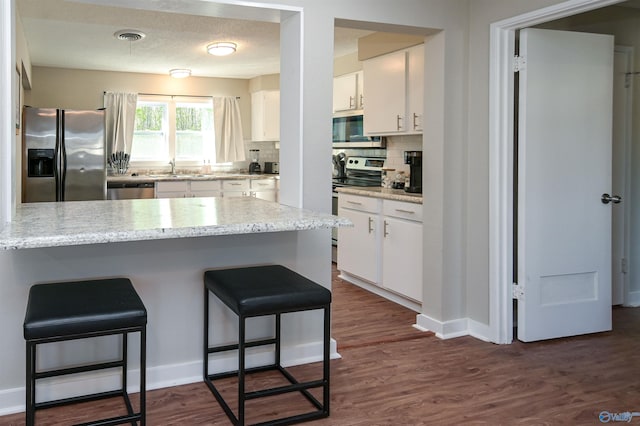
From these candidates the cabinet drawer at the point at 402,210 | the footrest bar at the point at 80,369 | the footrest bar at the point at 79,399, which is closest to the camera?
the footrest bar at the point at 80,369

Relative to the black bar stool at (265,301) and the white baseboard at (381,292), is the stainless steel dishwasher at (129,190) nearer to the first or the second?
the white baseboard at (381,292)

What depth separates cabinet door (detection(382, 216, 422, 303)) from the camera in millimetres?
4141

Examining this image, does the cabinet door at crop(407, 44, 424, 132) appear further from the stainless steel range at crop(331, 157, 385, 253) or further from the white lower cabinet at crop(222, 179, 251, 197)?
the white lower cabinet at crop(222, 179, 251, 197)

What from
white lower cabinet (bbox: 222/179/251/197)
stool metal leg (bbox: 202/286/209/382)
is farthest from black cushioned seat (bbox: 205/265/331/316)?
white lower cabinet (bbox: 222/179/251/197)

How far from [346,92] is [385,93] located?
1174mm

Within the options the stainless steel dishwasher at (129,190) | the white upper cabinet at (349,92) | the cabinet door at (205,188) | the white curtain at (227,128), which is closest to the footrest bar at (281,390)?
the white upper cabinet at (349,92)

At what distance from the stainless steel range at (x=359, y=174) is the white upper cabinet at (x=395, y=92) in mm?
733

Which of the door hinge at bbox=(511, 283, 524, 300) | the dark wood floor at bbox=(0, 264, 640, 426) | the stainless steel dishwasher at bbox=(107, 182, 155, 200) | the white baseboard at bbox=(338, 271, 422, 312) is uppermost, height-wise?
the stainless steel dishwasher at bbox=(107, 182, 155, 200)

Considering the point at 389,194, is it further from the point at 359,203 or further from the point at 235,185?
the point at 235,185

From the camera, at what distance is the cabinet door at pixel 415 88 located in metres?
4.32

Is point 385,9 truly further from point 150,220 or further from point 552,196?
point 150,220

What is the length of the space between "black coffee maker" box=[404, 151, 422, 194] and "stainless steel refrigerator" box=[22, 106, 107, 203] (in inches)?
135

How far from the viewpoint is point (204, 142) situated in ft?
26.1

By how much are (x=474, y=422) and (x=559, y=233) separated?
1.57m
